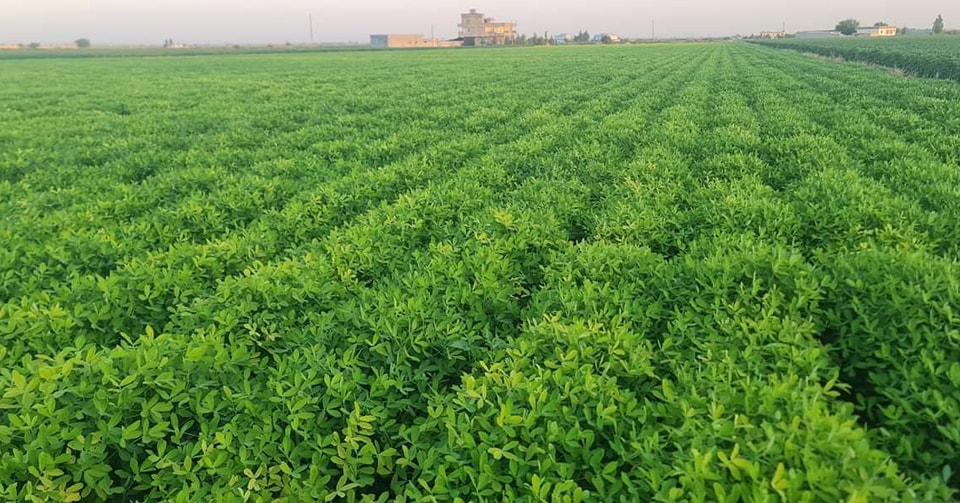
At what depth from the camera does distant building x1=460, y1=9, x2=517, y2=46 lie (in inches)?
5965

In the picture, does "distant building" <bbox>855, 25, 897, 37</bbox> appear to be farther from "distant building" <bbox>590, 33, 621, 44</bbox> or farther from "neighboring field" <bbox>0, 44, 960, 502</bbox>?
"neighboring field" <bbox>0, 44, 960, 502</bbox>

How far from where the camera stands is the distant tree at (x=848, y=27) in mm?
173750

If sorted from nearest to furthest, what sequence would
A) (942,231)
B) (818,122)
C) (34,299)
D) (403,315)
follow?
1. (403,315)
2. (34,299)
3. (942,231)
4. (818,122)

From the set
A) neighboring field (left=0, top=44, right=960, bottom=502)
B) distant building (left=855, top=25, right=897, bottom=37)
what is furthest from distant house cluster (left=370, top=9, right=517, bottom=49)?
neighboring field (left=0, top=44, right=960, bottom=502)

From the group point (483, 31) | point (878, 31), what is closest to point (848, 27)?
point (878, 31)

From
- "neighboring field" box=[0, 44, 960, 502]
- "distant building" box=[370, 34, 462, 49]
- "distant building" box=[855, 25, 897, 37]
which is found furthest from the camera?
"distant building" box=[855, 25, 897, 37]

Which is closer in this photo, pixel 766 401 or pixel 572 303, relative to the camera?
pixel 766 401

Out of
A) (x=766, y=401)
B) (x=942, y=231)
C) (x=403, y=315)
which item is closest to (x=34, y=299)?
(x=403, y=315)

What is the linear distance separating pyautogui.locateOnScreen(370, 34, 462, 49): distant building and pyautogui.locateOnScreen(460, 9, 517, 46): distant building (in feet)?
18.6

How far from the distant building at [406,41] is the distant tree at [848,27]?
124537mm

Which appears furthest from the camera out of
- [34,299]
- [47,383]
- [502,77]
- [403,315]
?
[502,77]

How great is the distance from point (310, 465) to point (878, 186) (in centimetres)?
795

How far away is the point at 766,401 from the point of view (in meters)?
2.83

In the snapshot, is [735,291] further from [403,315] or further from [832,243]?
[403,315]
